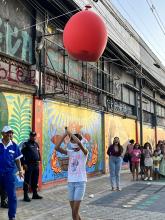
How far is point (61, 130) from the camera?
46.0ft

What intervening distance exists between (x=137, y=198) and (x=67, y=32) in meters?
5.89

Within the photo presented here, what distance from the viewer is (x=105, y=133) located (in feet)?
60.5

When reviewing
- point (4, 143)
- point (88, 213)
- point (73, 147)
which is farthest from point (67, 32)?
point (88, 213)

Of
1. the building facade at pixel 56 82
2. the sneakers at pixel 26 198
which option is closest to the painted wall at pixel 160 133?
the building facade at pixel 56 82

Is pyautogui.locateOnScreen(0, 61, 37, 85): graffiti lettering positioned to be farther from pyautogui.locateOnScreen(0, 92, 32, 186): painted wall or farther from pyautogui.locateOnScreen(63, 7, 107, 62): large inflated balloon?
pyautogui.locateOnScreen(63, 7, 107, 62): large inflated balloon

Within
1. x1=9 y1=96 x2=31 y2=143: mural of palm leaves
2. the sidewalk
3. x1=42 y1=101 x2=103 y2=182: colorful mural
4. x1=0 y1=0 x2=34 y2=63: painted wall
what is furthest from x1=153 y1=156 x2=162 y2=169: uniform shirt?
x1=0 y1=0 x2=34 y2=63: painted wall

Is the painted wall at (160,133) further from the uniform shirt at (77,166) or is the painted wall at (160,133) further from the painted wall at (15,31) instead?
the uniform shirt at (77,166)

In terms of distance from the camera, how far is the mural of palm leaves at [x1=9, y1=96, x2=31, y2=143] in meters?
11.0

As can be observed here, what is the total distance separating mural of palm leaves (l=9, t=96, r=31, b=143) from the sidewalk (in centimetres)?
187

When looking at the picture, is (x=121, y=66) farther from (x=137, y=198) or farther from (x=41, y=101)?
(x=137, y=198)

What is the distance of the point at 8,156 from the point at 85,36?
275 centimetres

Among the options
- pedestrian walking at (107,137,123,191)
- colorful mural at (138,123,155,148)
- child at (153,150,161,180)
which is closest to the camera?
pedestrian walking at (107,137,123,191)

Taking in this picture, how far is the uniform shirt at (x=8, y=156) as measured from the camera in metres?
7.12

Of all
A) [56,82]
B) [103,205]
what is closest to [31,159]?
[103,205]
